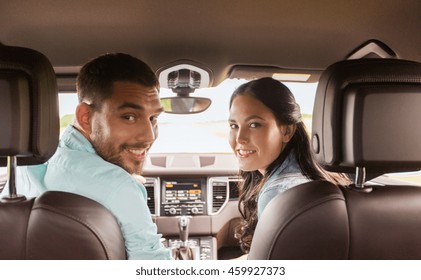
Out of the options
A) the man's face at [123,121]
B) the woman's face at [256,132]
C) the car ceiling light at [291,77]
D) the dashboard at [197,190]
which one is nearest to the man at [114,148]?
the man's face at [123,121]

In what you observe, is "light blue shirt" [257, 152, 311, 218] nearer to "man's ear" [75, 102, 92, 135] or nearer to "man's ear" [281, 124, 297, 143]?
"man's ear" [281, 124, 297, 143]

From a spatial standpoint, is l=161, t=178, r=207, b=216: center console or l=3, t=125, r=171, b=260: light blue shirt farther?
l=161, t=178, r=207, b=216: center console

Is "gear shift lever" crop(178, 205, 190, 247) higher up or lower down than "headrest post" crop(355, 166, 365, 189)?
lower down

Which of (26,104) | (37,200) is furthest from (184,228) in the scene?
(26,104)

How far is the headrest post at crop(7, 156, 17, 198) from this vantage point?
94 centimetres

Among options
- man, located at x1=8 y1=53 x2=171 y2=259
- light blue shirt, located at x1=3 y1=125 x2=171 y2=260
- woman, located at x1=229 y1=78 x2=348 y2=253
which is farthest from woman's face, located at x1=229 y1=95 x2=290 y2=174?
light blue shirt, located at x1=3 y1=125 x2=171 y2=260

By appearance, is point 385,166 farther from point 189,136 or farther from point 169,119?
point 189,136

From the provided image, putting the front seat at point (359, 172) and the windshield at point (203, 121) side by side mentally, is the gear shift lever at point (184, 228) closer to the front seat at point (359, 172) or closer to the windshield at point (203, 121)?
the windshield at point (203, 121)

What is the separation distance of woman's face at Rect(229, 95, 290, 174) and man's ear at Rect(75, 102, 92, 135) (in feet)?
A: 1.52

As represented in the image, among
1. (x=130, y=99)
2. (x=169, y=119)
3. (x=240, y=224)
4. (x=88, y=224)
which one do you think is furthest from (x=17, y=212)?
(x=240, y=224)

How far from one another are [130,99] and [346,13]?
24.6 inches

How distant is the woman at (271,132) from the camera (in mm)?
1303

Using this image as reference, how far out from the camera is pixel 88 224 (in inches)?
36.7
